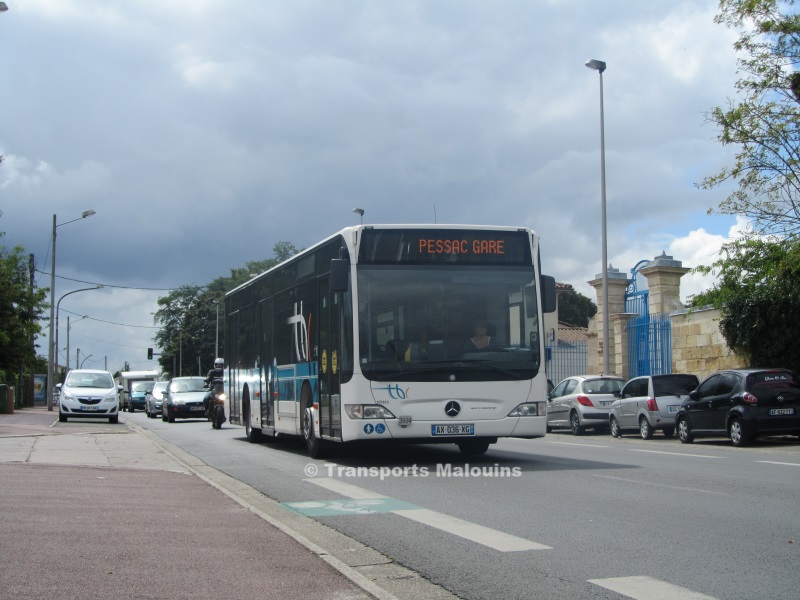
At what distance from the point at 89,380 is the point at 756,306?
21.4 metres

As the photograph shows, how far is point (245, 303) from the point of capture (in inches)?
842

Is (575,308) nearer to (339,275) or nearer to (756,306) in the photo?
(756,306)

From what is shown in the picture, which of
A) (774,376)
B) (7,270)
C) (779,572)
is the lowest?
(779,572)

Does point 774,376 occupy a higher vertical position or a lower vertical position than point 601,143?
lower

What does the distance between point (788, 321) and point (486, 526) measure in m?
18.4

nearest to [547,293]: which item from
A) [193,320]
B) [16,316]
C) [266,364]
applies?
[266,364]

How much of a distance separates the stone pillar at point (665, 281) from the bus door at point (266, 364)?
14.4m

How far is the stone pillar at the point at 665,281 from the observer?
97.6 ft

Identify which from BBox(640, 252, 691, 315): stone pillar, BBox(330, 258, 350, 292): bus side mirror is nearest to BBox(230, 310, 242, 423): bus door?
BBox(330, 258, 350, 292): bus side mirror

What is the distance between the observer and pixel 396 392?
44.5 ft

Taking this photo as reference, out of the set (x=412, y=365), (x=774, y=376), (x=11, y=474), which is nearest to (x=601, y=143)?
(x=774, y=376)

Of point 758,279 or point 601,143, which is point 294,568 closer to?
point 758,279

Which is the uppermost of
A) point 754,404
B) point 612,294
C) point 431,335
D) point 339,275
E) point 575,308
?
point 575,308

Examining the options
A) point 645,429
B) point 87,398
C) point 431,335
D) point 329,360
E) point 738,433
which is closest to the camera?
point 431,335
